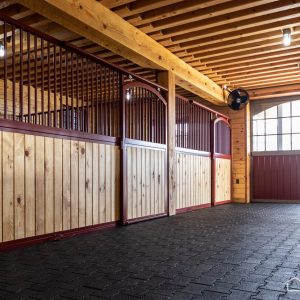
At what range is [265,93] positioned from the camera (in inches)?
326

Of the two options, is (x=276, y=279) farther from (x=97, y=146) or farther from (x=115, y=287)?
(x=97, y=146)

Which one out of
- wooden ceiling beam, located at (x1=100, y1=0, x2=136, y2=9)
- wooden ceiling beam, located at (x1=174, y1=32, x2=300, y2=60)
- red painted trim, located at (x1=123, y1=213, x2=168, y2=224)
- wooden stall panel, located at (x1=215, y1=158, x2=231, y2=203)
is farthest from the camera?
wooden stall panel, located at (x1=215, y1=158, x2=231, y2=203)

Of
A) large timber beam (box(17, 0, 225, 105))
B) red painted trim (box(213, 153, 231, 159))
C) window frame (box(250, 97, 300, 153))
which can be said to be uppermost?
large timber beam (box(17, 0, 225, 105))

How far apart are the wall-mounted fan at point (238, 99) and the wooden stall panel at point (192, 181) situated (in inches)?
57.1

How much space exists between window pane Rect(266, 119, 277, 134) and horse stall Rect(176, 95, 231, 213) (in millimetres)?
1248

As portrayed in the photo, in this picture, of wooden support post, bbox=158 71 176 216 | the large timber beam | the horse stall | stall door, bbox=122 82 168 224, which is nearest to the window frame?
the horse stall

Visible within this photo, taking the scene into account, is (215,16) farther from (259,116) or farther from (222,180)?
(259,116)

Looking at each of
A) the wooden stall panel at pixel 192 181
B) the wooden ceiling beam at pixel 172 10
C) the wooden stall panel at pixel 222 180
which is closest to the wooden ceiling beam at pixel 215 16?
the wooden ceiling beam at pixel 172 10

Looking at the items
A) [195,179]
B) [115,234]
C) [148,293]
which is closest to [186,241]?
[115,234]

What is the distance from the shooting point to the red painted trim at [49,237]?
3.08m

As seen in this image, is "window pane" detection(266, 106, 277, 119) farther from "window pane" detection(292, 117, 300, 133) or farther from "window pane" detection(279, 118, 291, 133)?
"window pane" detection(292, 117, 300, 133)

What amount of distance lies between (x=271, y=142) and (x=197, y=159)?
8.45 feet

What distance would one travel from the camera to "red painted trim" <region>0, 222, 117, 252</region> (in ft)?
10.1

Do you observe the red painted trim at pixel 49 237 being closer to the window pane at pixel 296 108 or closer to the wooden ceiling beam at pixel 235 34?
the wooden ceiling beam at pixel 235 34
